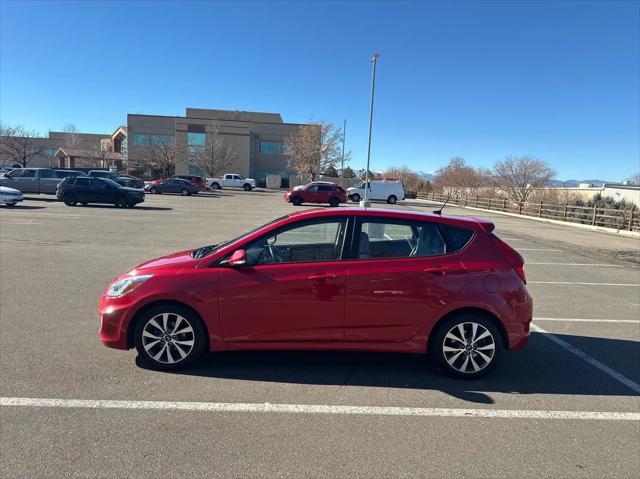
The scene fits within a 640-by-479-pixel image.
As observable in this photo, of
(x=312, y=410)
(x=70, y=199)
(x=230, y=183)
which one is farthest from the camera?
(x=230, y=183)

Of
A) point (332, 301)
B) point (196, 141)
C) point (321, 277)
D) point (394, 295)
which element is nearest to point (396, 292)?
point (394, 295)

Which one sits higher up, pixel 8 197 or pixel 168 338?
pixel 8 197

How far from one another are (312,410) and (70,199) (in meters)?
25.2

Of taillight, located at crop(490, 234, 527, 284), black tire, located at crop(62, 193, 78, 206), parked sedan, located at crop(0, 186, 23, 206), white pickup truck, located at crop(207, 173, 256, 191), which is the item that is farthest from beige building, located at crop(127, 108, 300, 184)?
taillight, located at crop(490, 234, 527, 284)

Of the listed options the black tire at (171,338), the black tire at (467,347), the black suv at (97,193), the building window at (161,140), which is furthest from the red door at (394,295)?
the building window at (161,140)

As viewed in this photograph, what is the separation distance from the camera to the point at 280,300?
4148mm

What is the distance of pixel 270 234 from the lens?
437cm

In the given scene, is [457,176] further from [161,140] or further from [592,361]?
[592,361]

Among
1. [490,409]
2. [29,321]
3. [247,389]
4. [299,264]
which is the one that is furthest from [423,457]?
[29,321]

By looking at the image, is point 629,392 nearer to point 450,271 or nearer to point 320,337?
point 450,271

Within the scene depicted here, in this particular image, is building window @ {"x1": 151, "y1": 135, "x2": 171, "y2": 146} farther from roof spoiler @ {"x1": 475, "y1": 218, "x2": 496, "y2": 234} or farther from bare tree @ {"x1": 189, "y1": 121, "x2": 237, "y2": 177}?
roof spoiler @ {"x1": 475, "y1": 218, "x2": 496, "y2": 234}

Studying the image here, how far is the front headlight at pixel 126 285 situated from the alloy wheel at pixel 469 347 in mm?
2908

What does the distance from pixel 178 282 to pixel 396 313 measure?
6.69ft

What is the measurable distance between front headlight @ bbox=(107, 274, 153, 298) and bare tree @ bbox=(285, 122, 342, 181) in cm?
6436
